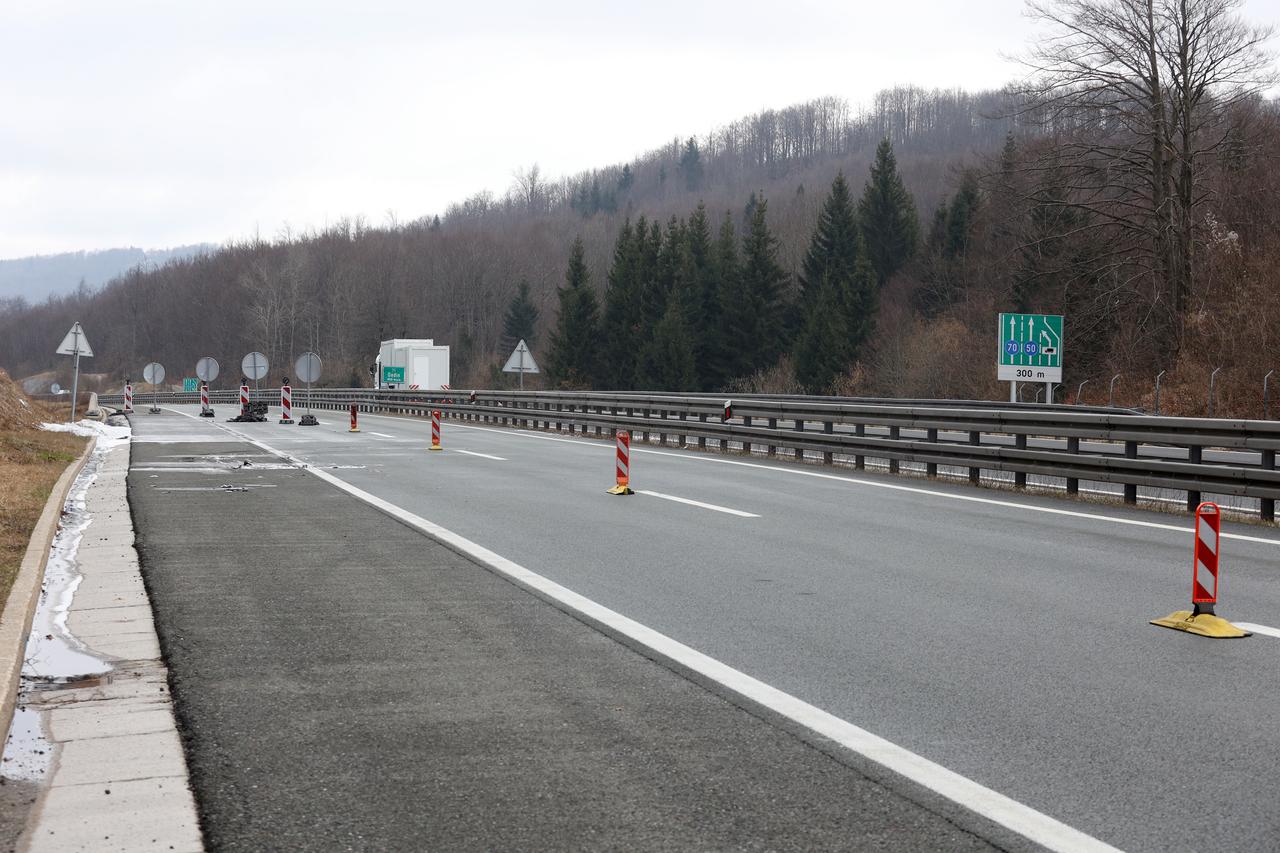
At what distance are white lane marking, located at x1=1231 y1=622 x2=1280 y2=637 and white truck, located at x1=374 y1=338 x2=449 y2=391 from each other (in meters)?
54.4

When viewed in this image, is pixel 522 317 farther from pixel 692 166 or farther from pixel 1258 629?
pixel 1258 629

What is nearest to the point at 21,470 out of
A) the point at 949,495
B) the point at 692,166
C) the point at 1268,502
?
the point at 949,495

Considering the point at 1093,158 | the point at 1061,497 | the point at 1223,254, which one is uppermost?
the point at 1093,158

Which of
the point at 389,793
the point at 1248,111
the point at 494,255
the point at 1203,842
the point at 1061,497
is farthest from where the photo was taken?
the point at 494,255

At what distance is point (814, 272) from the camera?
74.4m

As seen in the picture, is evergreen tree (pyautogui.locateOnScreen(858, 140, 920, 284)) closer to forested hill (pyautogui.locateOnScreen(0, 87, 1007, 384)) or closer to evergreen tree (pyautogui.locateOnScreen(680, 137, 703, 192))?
forested hill (pyautogui.locateOnScreen(0, 87, 1007, 384))

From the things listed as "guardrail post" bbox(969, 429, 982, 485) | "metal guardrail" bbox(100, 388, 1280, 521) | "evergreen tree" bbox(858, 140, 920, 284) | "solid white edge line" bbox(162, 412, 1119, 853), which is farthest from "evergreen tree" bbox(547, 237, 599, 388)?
"solid white edge line" bbox(162, 412, 1119, 853)

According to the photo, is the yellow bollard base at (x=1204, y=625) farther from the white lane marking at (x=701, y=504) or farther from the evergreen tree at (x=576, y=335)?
the evergreen tree at (x=576, y=335)

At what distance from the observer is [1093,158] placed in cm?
3653

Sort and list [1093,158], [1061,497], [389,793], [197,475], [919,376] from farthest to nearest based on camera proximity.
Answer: [919,376] < [1093,158] < [197,475] < [1061,497] < [389,793]

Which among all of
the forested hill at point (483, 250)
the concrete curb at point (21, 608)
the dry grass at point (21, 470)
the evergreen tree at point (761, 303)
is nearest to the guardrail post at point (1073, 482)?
the concrete curb at point (21, 608)

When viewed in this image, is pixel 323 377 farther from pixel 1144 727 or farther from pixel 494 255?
pixel 1144 727

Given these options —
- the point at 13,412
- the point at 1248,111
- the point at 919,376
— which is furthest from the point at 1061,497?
the point at 919,376

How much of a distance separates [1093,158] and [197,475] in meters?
29.5
